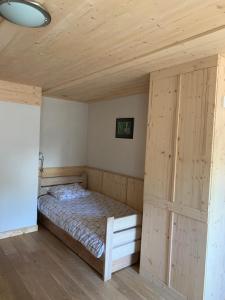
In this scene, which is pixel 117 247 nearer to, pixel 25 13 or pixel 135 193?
pixel 135 193

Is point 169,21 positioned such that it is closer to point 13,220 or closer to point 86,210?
point 86,210

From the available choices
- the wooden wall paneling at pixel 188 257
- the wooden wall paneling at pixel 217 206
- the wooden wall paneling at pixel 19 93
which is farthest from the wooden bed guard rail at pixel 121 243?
the wooden wall paneling at pixel 19 93

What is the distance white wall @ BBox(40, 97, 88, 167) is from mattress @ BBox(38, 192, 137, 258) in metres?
0.82

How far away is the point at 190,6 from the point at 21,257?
3.12 m

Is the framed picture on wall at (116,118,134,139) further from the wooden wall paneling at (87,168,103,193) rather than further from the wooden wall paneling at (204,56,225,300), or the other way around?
the wooden wall paneling at (204,56,225,300)

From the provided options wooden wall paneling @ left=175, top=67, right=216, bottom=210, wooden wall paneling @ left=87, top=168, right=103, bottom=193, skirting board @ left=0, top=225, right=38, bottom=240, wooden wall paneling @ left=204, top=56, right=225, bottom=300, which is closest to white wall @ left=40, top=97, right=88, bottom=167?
wooden wall paneling @ left=87, top=168, right=103, bottom=193

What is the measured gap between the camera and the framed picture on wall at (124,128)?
389cm

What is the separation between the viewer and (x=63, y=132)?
4.63m

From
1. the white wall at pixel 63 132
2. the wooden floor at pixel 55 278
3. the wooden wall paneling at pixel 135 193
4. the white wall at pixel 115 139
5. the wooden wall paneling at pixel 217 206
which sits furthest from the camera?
the white wall at pixel 63 132

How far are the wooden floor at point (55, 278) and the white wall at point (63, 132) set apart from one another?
1.77 metres

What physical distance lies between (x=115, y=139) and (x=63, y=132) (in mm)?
1092

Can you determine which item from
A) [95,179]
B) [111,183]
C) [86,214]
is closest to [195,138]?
[86,214]

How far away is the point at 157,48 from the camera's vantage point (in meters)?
2.01

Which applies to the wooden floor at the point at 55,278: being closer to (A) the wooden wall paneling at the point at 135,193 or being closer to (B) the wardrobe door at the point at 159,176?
(B) the wardrobe door at the point at 159,176
